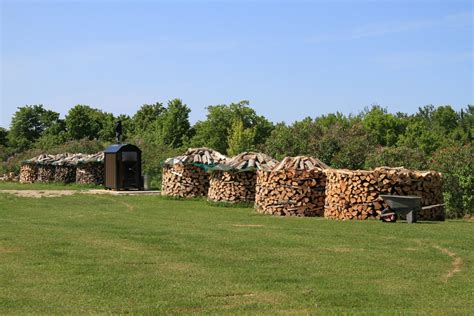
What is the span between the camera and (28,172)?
152 feet

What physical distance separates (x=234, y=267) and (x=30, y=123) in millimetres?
67385

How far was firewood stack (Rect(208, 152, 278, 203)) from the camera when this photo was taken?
2591 centimetres

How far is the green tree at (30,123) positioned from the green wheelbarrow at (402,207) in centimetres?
5890

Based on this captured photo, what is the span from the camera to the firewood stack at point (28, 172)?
45.9 meters

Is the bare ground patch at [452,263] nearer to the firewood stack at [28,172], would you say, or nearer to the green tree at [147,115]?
the firewood stack at [28,172]

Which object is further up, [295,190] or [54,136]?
[54,136]

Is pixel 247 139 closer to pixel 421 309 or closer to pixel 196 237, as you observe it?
pixel 196 237

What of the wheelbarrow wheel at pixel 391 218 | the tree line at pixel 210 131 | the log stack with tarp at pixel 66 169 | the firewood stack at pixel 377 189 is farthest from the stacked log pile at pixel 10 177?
the wheelbarrow wheel at pixel 391 218

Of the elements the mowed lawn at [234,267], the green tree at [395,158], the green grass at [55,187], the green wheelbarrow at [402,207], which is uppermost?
the green tree at [395,158]

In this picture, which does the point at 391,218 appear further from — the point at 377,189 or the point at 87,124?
the point at 87,124

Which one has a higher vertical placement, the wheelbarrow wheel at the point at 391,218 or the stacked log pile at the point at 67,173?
the stacked log pile at the point at 67,173

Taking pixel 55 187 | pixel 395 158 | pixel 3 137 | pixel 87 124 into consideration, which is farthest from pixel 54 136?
pixel 395 158

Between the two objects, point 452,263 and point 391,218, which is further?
point 391,218

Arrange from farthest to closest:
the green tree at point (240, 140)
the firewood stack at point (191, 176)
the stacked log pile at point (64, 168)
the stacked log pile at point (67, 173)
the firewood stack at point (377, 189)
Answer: the green tree at point (240, 140) → the stacked log pile at point (67, 173) → the stacked log pile at point (64, 168) → the firewood stack at point (191, 176) → the firewood stack at point (377, 189)
